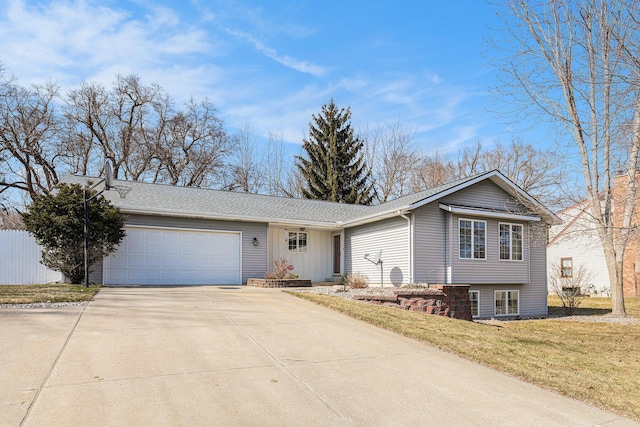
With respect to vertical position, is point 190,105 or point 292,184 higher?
point 190,105

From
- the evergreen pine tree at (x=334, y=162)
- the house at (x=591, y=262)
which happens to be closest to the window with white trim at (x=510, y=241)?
the house at (x=591, y=262)

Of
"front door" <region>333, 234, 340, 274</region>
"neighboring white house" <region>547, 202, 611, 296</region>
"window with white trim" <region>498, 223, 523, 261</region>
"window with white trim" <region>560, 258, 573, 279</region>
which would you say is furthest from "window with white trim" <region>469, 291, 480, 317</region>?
"window with white trim" <region>560, 258, 573, 279</region>

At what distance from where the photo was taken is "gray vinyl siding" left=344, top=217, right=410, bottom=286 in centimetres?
1438

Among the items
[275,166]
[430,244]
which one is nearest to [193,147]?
[275,166]

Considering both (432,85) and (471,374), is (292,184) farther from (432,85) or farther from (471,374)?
(471,374)

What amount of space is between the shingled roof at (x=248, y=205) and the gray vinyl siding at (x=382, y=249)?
1.56 feet

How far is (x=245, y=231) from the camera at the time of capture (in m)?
15.7

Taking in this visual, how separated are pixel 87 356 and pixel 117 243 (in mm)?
8229

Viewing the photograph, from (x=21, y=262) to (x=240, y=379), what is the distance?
39.6 ft

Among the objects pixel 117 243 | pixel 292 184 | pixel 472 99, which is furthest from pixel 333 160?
pixel 117 243

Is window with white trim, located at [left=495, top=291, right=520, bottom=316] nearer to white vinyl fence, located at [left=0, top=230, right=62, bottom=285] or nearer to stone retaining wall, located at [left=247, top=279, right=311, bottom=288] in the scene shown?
stone retaining wall, located at [left=247, top=279, right=311, bottom=288]

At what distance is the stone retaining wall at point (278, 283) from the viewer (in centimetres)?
1389

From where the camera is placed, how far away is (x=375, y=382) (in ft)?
15.0

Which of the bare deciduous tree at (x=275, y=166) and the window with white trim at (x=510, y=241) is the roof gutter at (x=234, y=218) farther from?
the bare deciduous tree at (x=275, y=166)
